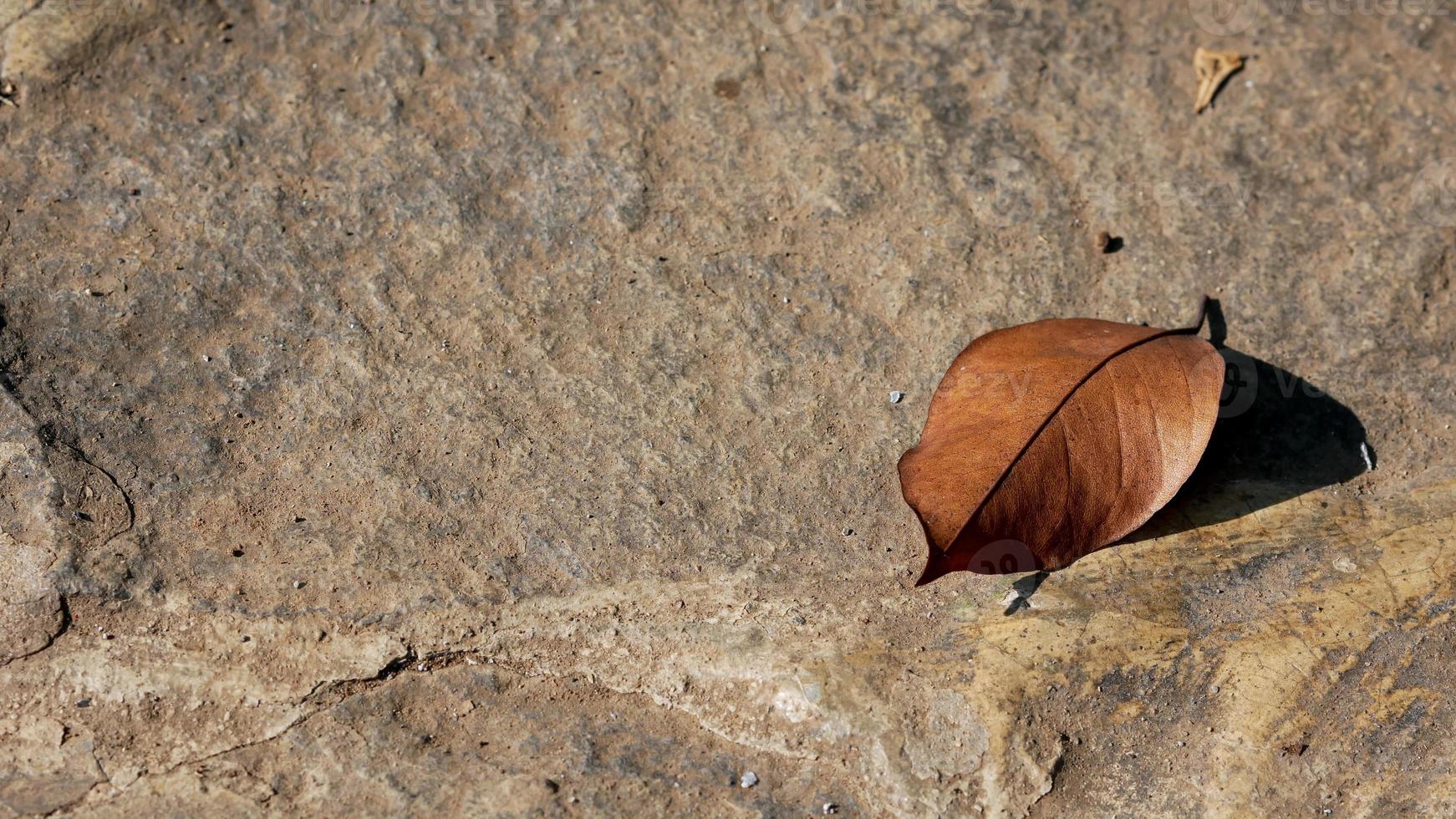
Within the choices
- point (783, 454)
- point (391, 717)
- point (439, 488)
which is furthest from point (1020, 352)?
point (391, 717)

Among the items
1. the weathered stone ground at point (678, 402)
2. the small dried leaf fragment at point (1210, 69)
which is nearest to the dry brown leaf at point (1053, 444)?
the weathered stone ground at point (678, 402)

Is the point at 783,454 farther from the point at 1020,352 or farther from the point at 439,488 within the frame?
the point at 439,488

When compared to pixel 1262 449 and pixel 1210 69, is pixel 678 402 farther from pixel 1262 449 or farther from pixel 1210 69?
pixel 1210 69

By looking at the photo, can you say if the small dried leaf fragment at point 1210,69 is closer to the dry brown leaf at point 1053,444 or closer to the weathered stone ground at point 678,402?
the weathered stone ground at point 678,402

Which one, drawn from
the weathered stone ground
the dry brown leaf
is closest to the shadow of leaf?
the weathered stone ground

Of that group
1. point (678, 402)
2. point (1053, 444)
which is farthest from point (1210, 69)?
point (678, 402)
